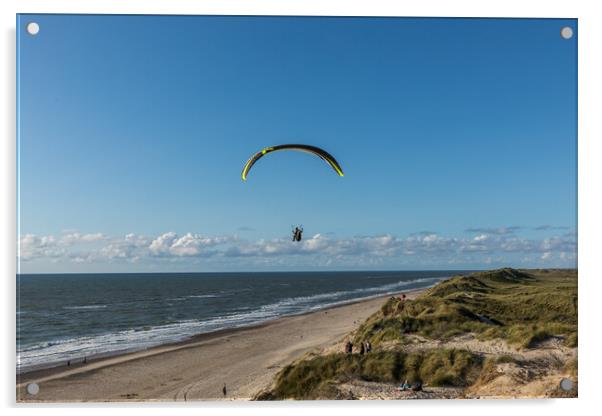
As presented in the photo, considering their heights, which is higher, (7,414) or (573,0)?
(573,0)

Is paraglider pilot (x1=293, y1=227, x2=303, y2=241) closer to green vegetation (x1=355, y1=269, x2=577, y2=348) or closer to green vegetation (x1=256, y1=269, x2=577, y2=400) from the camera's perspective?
green vegetation (x1=256, y1=269, x2=577, y2=400)

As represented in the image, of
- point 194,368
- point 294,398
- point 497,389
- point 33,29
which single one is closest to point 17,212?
point 33,29

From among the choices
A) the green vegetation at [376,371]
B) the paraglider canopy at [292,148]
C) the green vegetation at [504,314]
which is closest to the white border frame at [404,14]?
the green vegetation at [376,371]

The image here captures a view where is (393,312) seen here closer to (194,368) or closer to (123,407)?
(194,368)

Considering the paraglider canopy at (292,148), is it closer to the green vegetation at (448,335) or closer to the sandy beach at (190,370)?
the green vegetation at (448,335)

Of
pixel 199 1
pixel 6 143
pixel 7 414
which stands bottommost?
pixel 7 414

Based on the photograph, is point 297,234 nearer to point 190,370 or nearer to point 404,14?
point 404,14

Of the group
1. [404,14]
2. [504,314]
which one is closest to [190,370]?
[504,314]
